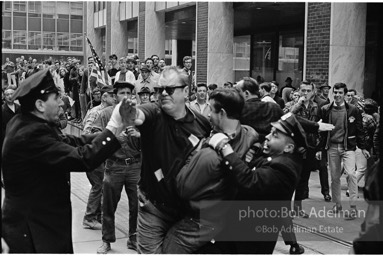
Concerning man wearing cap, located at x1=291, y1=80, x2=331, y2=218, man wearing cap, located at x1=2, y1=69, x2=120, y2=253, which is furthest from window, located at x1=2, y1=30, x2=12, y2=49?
man wearing cap, located at x1=2, y1=69, x2=120, y2=253

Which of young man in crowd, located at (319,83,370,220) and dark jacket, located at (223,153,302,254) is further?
young man in crowd, located at (319,83,370,220)

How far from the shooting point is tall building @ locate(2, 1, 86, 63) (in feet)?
151

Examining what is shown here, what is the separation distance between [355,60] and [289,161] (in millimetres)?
9118

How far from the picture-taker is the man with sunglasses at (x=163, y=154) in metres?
4.36

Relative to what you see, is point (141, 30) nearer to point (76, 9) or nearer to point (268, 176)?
point (268, 176)

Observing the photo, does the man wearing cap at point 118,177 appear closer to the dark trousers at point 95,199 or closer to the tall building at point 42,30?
the dark trousers at point 95,199

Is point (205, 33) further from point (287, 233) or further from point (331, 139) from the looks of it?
point (287, 233)

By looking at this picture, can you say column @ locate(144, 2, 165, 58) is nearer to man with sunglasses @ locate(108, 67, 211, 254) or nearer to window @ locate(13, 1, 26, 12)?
man with sunglasses @ locate(108, 67, 211, 254)

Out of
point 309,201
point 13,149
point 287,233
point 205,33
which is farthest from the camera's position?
point 205,33

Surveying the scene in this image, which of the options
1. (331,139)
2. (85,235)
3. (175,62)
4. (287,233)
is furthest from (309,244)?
(175,62)

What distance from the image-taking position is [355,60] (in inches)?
488

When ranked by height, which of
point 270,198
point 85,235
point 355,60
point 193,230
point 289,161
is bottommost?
point 85,235

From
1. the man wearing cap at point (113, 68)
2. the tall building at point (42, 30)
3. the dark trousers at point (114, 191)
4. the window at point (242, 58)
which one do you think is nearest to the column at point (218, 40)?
the man wearing cap at point (113, 68)

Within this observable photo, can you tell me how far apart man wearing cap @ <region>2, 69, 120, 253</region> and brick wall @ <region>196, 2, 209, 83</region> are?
1388 cm
